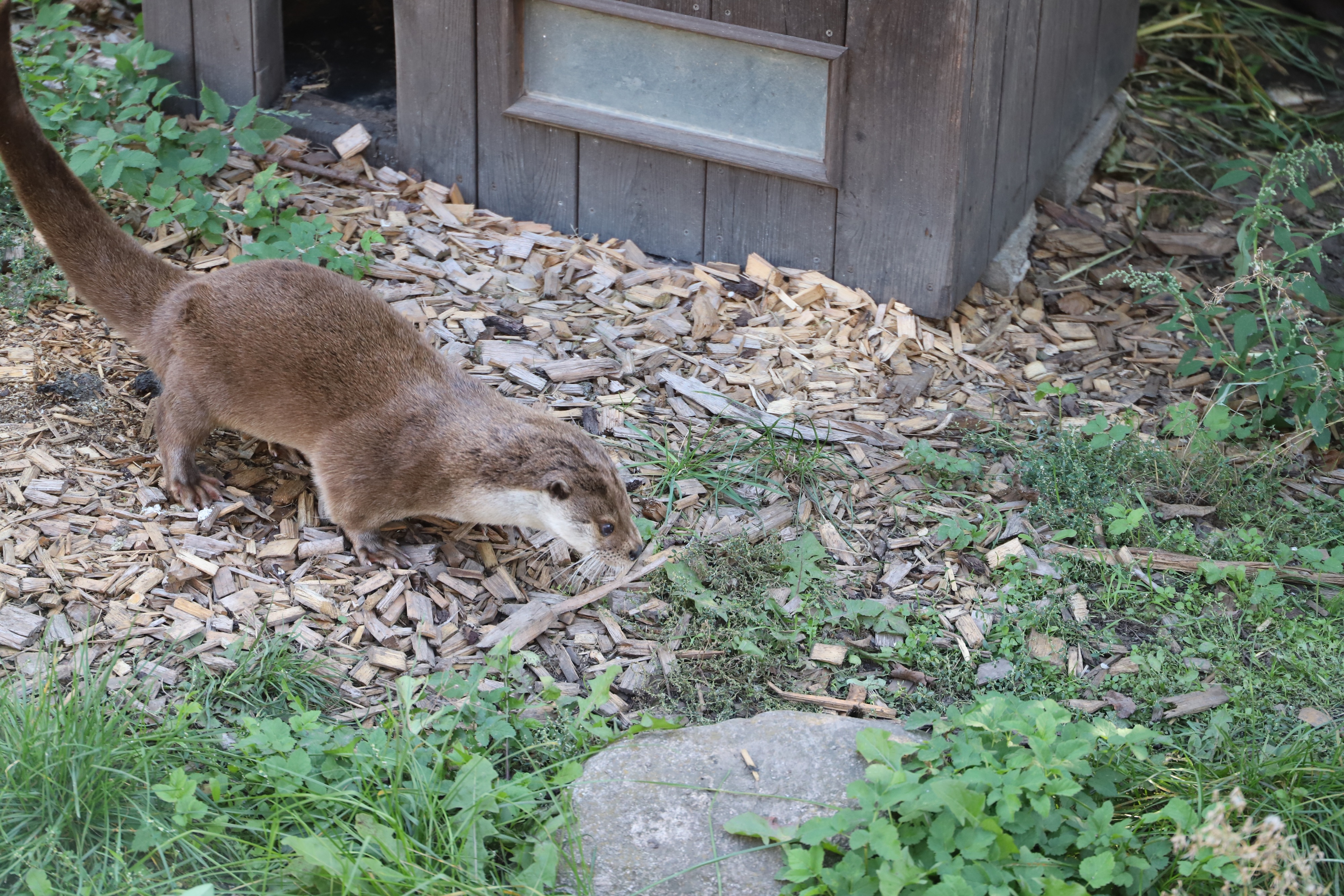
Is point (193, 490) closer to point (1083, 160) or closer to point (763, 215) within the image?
point (763, 215)

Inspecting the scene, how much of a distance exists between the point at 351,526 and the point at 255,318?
0.66 metres

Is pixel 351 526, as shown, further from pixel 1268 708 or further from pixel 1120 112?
pixel 1120 112

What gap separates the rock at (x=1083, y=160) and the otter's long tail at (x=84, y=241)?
12.0 ft

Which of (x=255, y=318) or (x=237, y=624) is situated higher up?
(x=255, y=318)

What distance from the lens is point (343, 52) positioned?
6.42 m

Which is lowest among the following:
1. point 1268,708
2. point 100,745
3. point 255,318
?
point 1268,708

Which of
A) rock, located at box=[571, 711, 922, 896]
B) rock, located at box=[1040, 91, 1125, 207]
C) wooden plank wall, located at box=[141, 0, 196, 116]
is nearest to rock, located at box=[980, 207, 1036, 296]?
rock, located at box=[1040, 91, 1125, 207]

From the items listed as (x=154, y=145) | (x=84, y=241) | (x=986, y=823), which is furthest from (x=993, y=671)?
(x=154, y=145)

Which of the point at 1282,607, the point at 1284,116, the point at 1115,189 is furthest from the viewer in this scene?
the point at 1284,116

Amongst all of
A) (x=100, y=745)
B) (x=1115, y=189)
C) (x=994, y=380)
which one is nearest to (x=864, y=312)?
(x=994, y=380)

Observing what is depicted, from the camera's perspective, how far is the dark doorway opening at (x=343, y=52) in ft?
19.7

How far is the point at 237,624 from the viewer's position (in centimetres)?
346

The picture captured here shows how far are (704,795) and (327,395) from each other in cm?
162

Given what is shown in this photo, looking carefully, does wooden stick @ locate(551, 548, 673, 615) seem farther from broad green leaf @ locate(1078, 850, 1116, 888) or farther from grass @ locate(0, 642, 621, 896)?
broad green leaf @ locate(1078, 850, 1116, 888)
